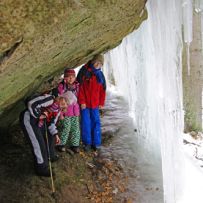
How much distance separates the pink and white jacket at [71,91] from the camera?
610 centimetres

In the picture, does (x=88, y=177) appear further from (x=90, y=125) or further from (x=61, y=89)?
(x=61, y=89)

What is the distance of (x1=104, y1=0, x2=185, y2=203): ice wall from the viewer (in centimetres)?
628

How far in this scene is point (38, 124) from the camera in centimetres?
561

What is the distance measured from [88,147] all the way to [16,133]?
5.01 ft

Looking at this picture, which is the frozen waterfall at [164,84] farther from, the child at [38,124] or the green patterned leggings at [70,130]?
the child at [38,124]

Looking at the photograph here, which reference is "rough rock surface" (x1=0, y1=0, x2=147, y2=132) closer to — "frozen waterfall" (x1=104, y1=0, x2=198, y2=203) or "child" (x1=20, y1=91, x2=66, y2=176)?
"child" (x1=20, y1=91, x2=66, y2=176)

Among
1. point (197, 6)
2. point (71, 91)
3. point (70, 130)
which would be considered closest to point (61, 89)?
point (71, 91)

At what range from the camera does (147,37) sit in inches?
286

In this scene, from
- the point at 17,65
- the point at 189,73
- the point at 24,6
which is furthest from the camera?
the point at 189,73

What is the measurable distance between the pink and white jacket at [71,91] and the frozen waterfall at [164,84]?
1.50 metres

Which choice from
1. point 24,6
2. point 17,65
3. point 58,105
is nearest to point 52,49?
point 17,65

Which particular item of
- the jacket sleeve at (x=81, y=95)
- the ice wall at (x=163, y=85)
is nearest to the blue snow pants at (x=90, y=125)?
the jacket sleeve at (x=81, y=95)

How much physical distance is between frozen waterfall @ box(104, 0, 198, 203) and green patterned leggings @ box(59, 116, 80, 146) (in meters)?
1.56

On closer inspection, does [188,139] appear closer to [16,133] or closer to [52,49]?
[16,133]
